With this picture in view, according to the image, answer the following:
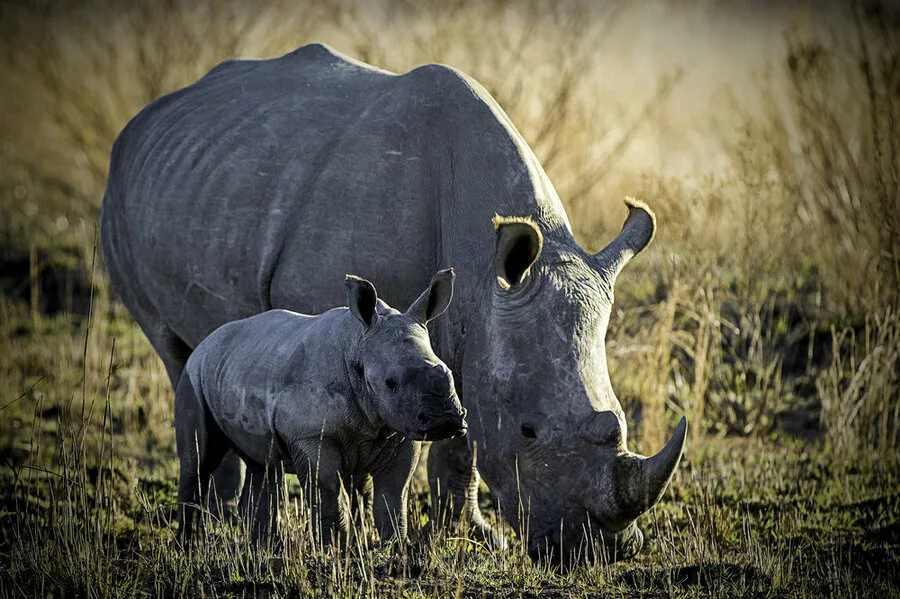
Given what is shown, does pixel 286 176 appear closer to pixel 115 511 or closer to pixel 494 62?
pixel 115 511

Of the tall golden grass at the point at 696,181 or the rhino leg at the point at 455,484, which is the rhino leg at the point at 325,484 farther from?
the tall golden grass at the point at 696,181

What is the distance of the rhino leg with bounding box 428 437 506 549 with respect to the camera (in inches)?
255

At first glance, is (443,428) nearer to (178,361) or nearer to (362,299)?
(362,299)

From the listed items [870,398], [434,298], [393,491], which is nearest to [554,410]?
[434,298]

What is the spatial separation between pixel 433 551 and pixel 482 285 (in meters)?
1.20

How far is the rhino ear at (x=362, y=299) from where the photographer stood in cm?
474

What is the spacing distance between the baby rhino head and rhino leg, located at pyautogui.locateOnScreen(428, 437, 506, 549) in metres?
1.71

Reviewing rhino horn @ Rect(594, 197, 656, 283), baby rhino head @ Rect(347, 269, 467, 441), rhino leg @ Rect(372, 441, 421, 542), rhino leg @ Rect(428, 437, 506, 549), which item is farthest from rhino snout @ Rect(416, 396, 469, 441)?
rhino leg @ Rect(428, 437, 506, 549)

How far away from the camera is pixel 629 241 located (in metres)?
5.64

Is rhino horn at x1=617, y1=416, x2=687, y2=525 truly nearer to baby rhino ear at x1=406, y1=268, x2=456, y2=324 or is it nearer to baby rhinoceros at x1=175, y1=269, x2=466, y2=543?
baby rhinoceros at x1=175, y1=269, x2=466, y2=543

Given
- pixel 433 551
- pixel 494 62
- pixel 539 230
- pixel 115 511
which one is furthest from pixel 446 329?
pixel 494 62

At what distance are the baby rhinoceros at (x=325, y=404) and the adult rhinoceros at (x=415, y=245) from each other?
46 centimetres

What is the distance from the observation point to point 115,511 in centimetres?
677

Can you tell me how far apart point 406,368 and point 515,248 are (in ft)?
2.77
